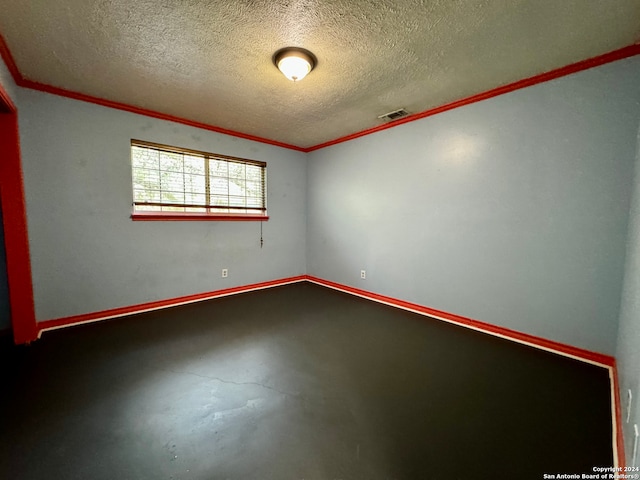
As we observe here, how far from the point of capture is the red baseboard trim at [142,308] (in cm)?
257

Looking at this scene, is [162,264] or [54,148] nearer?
[54,148]

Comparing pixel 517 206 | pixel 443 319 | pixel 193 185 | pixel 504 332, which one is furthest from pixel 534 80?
pixel 193 185

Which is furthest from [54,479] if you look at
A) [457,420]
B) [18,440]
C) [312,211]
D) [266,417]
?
[312,211]

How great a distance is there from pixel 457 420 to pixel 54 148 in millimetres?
4096

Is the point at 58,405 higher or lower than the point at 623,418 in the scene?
lower

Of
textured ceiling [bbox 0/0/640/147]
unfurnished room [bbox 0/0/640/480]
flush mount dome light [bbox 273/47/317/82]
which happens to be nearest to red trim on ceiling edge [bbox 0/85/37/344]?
unfurnished room [bbox 0/0/640/480]

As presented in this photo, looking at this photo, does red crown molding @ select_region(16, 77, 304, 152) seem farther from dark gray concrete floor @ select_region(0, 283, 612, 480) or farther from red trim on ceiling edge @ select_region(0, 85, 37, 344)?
dark gray concrete floor @ select_region(0, 283, 612, 480)

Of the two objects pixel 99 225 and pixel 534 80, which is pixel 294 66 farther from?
pixel 99 225

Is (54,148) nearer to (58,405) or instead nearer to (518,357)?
(58,405)

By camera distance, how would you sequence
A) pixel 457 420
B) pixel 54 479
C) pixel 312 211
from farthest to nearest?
1. pixel 312 211
2. pixel 457 420
3. pixel 54 479

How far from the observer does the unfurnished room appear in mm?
1312

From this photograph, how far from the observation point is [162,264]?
3.19 metres

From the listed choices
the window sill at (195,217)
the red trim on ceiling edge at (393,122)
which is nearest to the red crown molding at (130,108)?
the red trim on ceiling edge at (393,122)

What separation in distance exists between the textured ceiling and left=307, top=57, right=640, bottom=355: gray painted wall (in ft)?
1.05
